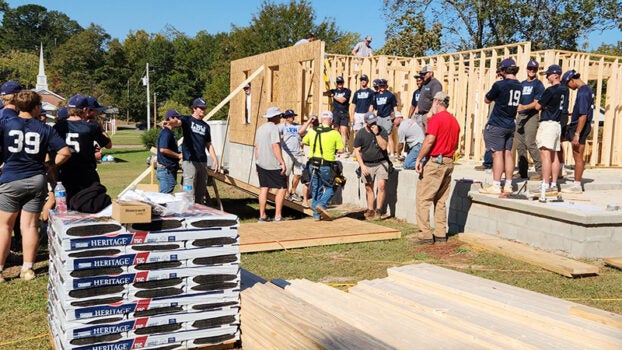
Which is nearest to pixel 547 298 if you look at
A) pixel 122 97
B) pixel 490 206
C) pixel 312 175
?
pixel 490 206

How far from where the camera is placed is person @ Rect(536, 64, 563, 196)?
27.3 ft

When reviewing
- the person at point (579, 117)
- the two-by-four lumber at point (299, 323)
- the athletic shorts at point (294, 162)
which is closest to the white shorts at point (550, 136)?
the person at point (579, 117)

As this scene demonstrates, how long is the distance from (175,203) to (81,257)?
780 millimetres

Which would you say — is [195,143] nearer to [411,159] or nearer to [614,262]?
[411,159]

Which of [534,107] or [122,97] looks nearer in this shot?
[534,107]

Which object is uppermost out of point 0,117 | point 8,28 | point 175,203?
point 8,28

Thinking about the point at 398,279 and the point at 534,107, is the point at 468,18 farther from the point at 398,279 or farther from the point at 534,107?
the point at 398,279

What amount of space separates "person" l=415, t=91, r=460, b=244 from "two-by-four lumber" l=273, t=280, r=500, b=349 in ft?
11.5

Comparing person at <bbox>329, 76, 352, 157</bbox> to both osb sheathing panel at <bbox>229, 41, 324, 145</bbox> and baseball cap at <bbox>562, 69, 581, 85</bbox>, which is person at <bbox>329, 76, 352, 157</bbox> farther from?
baseball cap at <bbox>562, 69, 581, 85</bbox>

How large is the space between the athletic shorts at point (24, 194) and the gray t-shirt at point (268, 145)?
160 inches

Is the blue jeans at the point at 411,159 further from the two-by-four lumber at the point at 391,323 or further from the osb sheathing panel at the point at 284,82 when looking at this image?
the two-by-four lumber at the point at 391,323

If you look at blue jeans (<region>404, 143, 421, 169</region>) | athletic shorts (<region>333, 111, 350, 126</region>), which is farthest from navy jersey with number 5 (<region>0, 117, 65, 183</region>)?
athletic shorts (<region>333, 111, 350, 126</region>)

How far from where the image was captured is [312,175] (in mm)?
9844

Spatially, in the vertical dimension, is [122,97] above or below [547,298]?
above
